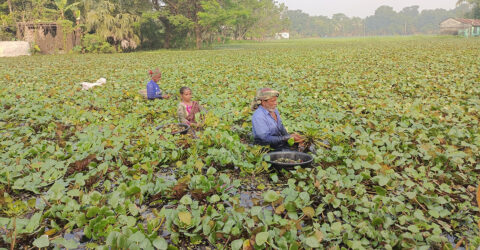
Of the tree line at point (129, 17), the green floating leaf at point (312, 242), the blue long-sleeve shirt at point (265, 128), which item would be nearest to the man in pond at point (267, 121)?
the blue long-sleeve shirt at point (265, 128)

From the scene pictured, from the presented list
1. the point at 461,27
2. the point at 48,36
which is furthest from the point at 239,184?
the point at 461,27

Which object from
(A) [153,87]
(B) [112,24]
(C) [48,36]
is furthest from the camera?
(B) [112,24]

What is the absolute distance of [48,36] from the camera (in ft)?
78.3

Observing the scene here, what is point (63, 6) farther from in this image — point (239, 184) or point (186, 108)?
point (239, 184)

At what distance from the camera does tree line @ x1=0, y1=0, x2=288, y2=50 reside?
81.8 ft

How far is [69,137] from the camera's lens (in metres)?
4.50

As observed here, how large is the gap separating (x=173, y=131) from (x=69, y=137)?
60.7 inches

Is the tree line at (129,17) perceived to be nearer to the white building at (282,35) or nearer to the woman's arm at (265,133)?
the woman's arm at (265,133)

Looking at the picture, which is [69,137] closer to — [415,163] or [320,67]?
[415,163]

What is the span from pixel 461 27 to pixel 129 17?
47.4 meters

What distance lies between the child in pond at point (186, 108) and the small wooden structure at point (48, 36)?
79.7ft

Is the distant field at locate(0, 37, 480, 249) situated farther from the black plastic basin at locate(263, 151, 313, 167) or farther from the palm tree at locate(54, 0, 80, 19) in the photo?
the palm tree at locate(54, 0, 80, 19)

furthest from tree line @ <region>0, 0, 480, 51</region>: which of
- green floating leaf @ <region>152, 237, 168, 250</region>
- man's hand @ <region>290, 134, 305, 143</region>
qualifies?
green floating leaf @ <region>152, 237, 168, 250</region>

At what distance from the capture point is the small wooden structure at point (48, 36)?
23547mm
